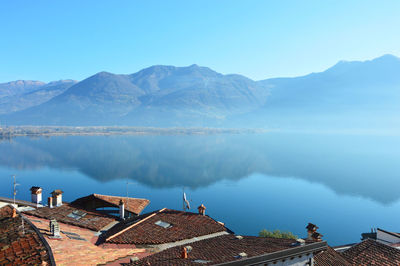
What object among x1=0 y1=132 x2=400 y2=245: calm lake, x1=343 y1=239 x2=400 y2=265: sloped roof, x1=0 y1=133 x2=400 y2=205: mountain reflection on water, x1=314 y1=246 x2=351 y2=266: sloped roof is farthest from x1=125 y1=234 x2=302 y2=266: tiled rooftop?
x1=0 y1=133 x2=400 y2=205: mountain reflection on water

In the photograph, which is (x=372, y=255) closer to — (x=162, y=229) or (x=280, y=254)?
(x=280, y=254)

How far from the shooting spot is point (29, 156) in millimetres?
179000

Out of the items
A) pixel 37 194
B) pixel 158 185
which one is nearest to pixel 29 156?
pixel 158 185

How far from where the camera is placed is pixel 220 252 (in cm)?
1326

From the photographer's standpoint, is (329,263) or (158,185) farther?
(158,185)

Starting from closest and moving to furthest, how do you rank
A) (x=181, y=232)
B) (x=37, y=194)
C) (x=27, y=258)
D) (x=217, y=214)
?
1. (x=27, y=258)
2. (x=181, y=232)
3. (x=37, y=194)
4. (x=217, y=214)

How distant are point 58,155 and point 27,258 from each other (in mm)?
198388

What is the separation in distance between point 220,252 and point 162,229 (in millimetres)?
9943

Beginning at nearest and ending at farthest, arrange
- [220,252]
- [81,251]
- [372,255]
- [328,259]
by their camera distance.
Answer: [220,252]
[81,251]
[328,259]
[372,255]

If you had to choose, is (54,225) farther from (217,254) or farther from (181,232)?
(217,254)

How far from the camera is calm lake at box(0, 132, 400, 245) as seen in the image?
7512cm

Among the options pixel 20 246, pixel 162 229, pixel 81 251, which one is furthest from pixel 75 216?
pixel 20 246

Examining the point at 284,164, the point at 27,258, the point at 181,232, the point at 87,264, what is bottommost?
the point at 284,164

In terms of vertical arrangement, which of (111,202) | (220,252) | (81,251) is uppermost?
(220,252)
